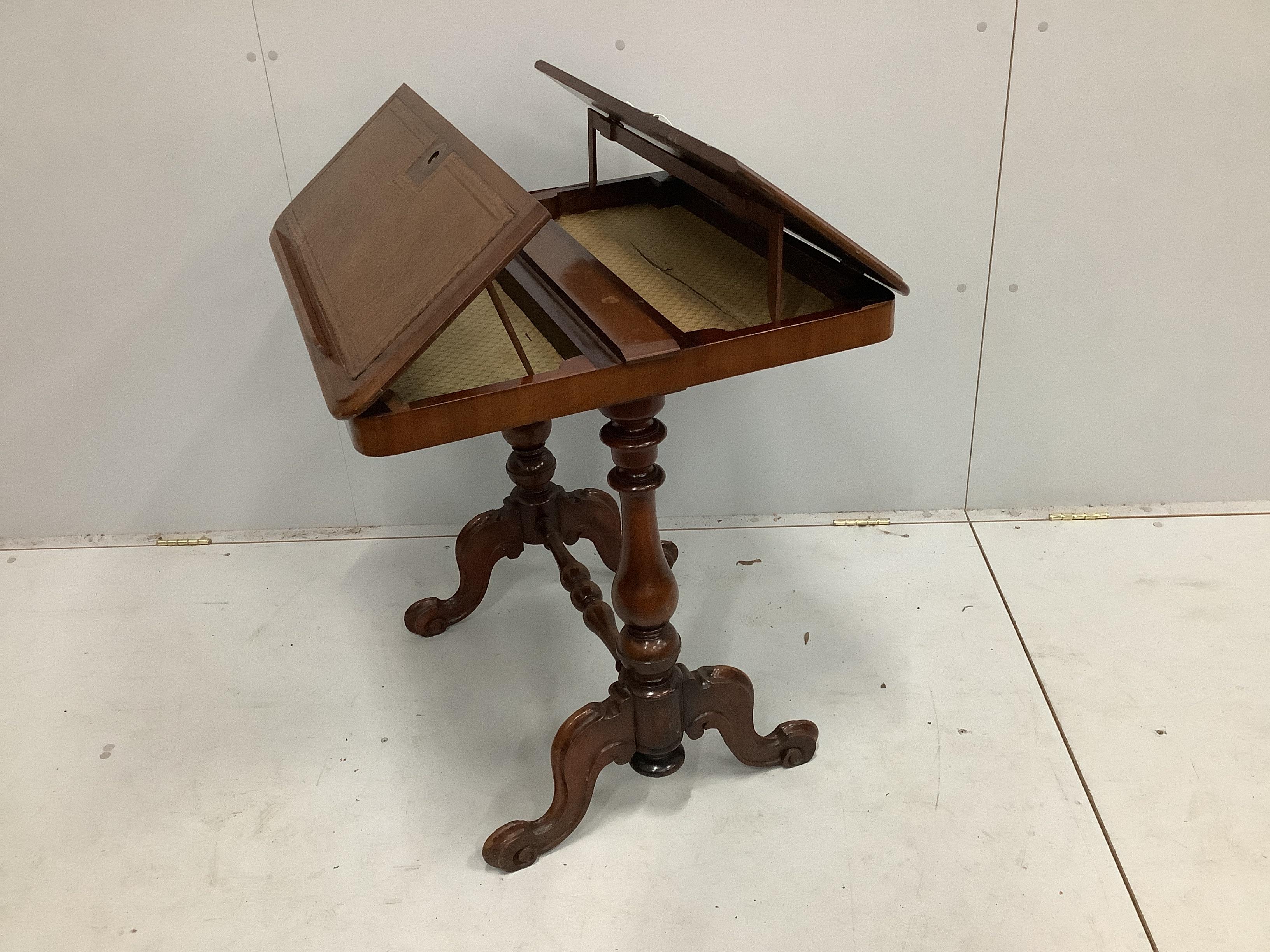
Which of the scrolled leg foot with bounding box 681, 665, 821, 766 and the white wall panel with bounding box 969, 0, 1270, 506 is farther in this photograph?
the white wall panel with bounding box 969, 0, 1270, 506

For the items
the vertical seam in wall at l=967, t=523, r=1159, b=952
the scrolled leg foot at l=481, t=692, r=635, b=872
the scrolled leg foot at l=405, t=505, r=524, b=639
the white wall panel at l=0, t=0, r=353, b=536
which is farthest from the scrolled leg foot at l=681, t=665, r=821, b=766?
the white wall panel at l=0, t=0, r=353, b=536

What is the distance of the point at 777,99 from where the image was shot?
82.7 inches

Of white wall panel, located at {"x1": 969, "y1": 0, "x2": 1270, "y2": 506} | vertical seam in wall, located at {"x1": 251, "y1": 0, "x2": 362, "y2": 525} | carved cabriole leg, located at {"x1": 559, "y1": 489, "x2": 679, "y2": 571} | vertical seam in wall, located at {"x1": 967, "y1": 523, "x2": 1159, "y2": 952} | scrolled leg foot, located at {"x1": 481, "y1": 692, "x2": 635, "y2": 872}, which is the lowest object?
vertical seam in wall, located at {"x1": 967, "y1": 523, "x2": 1159, "y2": 952}

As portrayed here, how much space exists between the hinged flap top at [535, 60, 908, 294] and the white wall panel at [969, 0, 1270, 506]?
2.98ft

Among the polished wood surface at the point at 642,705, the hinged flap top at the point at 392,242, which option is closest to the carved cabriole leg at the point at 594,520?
the polished wood surface at the point at 642,705

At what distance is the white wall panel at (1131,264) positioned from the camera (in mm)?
2053

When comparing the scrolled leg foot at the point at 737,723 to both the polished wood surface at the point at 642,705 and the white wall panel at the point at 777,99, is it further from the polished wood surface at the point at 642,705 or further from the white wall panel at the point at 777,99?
the white wall panel at the point at 777,99

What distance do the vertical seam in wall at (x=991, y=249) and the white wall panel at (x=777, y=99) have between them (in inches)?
0.4

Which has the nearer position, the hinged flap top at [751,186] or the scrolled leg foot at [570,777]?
the hinged flap top at [751,186]

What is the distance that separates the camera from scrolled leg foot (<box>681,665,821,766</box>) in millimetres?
1733

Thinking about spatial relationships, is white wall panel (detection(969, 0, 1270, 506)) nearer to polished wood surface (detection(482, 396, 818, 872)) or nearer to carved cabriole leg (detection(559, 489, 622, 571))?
carved cabriole leg (detection(559, 489, 622, 571))

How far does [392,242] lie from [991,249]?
144 centimetres

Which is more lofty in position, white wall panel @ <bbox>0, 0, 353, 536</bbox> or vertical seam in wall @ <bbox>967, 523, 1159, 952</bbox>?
white wall panel @ <bbox>0, 0, 353, 536</bbox>

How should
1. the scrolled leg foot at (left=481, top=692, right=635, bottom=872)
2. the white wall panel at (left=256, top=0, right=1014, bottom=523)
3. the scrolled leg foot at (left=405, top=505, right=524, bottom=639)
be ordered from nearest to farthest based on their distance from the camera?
the scrolled leg foot at (left=481, top=692, right=635, bottom=872) → the white wall panel at (left=256, top=0, right=1014, bottom=523) → the scrolled leg foot at (left=405, top=505, right=524, bottom=639)
